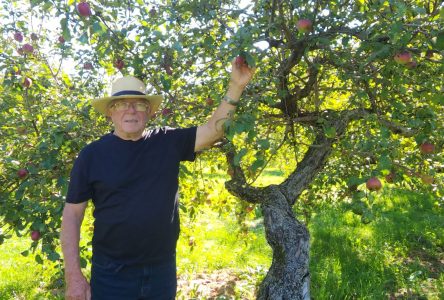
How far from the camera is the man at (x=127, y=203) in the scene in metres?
2.02

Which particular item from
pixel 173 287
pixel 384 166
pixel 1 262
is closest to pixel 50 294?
pixel 1 262

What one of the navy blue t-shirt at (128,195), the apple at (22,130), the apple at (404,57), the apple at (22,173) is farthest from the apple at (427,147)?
the apple at (22,130)

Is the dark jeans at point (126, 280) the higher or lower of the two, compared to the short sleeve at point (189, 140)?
lower

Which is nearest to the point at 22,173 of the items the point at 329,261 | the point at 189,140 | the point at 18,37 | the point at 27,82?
the point at 27,82

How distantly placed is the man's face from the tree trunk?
102cm

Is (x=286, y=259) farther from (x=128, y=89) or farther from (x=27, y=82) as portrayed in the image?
(x=27, y=82)

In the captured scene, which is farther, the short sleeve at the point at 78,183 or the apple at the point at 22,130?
the apple at the point at 22,130

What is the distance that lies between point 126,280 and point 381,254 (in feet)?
11.6

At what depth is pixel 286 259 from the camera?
237 cm

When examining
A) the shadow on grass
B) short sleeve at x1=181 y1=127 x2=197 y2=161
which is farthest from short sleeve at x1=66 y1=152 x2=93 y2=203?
the shadow on grass

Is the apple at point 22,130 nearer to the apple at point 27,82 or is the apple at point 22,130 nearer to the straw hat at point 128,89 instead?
the apple at point 27,82

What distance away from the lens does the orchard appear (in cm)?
193

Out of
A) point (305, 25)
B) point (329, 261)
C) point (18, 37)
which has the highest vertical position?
point (18, 37)

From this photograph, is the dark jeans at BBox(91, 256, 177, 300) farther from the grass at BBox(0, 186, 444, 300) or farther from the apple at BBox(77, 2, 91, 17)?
the grass at BBox(0, 186, 444, 300)
